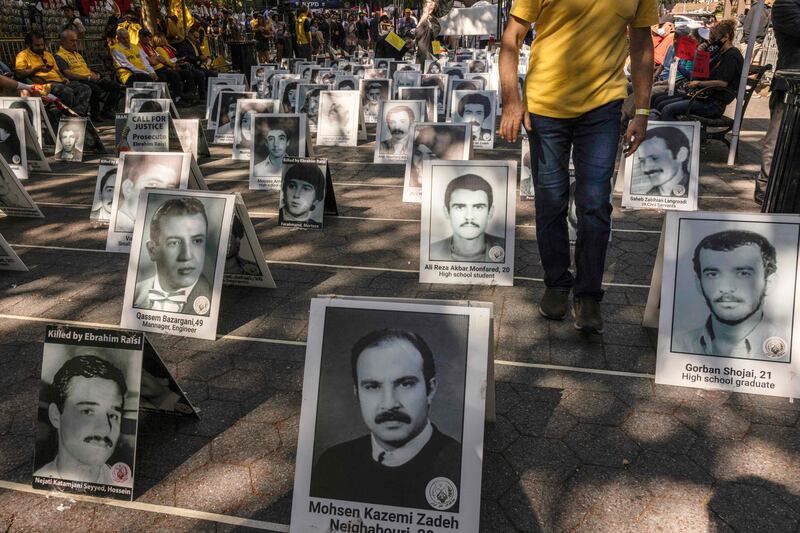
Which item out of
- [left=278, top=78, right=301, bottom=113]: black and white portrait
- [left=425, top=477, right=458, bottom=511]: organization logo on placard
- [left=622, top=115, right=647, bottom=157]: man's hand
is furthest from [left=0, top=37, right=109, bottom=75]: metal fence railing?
[left=425, top=477, right=458, bottom=511]: organization logo on placard

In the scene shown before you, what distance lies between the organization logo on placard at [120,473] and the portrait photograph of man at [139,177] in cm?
278

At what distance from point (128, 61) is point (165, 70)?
176 cm

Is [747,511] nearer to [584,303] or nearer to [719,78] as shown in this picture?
[584,303]

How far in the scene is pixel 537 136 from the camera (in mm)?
3314

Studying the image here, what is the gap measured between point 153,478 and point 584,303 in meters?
2.37

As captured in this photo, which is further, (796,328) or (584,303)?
(584,303)

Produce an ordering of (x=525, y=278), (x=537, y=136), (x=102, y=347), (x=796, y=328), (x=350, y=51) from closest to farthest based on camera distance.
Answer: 1. (x=102, y=347)
2. (x=796, y=328)
3. (x=537, y=136)
4. (x=525, y=278)
5. (x=350, y=51)

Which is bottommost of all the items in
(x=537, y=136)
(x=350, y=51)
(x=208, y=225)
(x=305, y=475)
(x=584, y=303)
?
(x=305, y=475)

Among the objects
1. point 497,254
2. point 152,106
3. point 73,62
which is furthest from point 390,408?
point 73,62

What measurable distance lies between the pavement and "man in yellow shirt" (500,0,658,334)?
1.85 feet

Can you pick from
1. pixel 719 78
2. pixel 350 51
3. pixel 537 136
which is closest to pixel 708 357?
pixel 537 136

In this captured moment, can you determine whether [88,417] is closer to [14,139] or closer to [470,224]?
[470,224]

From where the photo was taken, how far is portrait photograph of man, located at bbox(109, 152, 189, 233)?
185 inches

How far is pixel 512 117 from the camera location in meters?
3.19
